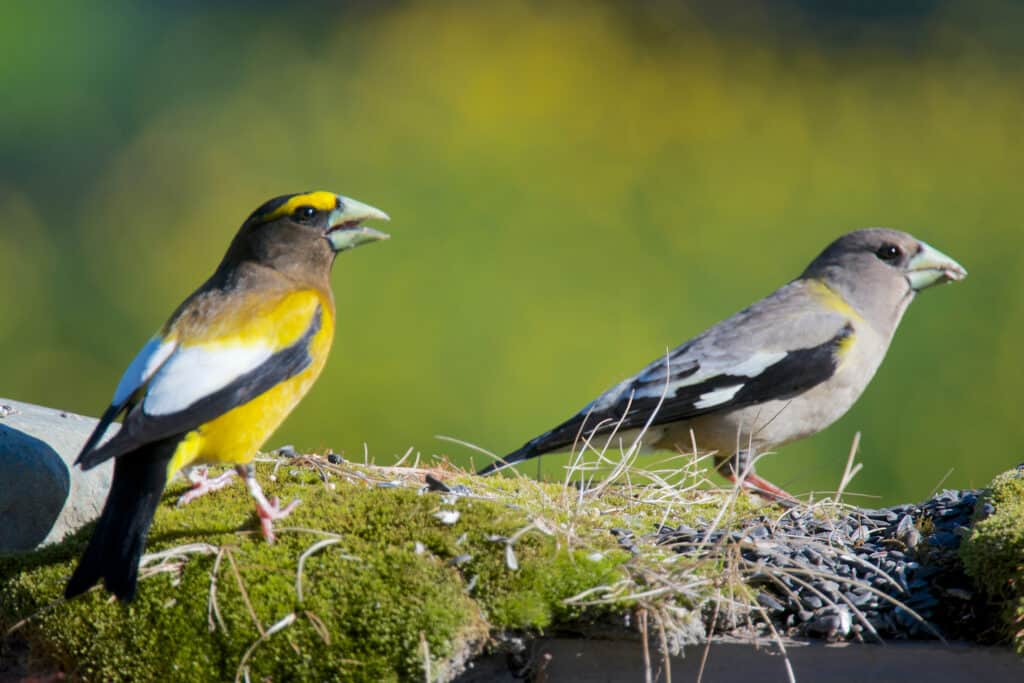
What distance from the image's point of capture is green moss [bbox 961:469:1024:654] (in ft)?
7.76

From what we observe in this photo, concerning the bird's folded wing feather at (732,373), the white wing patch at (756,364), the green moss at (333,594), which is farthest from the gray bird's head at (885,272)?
the green moss at (333,594)

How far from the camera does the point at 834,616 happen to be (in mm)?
2449

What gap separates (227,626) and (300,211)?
128cm

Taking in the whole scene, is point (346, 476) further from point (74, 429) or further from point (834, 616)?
point (834, 616)

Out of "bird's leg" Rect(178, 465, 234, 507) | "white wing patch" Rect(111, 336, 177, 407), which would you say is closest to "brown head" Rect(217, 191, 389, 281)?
"white wing patch" Rect(111, 336, 177, 407)

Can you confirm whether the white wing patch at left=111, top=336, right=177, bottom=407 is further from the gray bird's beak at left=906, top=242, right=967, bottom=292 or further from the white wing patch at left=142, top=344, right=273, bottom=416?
the gray bird's beak at left=906, top=242, right=967, bottom=292

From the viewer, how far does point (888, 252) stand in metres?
4.80

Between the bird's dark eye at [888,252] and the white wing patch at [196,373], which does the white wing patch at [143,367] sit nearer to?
the white wing patch at [196,373]

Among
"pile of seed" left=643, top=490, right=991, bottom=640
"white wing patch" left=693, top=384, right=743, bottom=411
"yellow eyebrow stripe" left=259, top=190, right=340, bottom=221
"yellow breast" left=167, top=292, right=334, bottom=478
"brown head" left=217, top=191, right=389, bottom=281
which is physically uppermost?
"yellow eyebrow stripe" left=259, top=190, right=340, bottom=221

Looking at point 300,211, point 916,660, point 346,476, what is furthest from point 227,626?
point 916,660

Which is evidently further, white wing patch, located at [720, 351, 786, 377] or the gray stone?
white wing patch, located at [720, 351, 786, 377]

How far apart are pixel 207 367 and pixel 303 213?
2.38ft

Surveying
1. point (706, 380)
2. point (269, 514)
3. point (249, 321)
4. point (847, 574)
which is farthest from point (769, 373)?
point (269, 514)

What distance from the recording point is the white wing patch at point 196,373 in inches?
99.8
